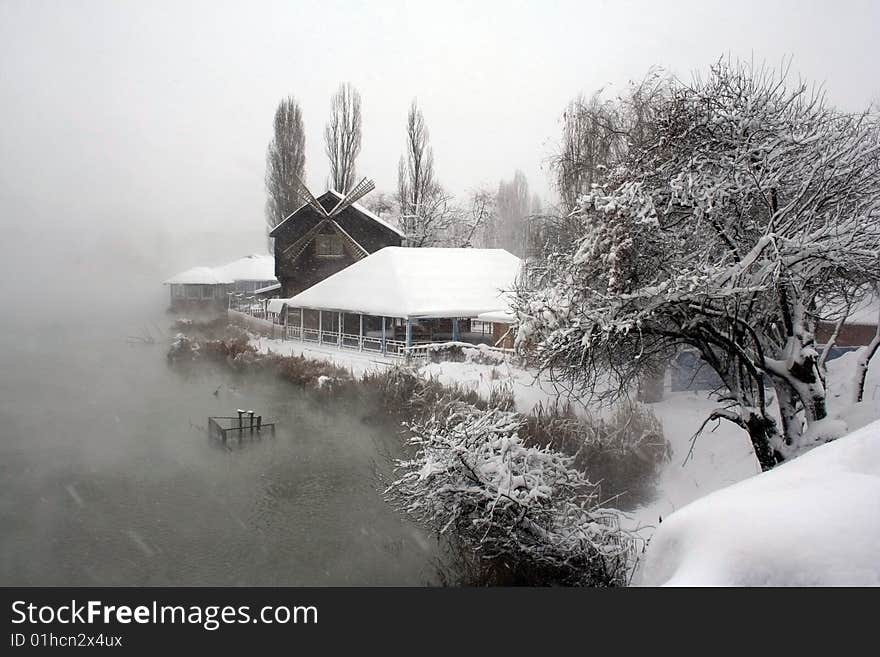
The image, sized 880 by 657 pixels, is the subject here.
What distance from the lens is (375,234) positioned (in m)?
24.9

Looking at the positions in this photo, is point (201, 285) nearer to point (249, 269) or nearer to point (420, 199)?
point (249, 269)

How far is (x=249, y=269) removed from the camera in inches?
1660

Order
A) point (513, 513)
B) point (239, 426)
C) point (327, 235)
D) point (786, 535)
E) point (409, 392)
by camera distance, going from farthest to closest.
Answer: point (327, 235), point (409, 392), point (239, 426), point (513, 513), point (786, 535)

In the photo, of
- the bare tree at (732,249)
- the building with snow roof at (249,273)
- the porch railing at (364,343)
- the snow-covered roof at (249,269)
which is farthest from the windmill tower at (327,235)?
the bare tree at (732,249)

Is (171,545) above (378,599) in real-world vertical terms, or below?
below

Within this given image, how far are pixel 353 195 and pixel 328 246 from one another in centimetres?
240

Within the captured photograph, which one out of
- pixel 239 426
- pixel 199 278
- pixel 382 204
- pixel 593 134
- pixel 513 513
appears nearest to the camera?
pixel 513 513

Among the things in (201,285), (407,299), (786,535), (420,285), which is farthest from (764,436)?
(201,285)

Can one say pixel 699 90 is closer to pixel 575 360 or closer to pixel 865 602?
pixel 575 360

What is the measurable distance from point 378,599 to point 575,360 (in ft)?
15.2

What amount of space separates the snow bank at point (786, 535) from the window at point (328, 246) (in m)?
23.3

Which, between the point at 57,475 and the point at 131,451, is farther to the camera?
the point at 131,451

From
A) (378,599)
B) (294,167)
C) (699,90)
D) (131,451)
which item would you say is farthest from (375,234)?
(378,599)

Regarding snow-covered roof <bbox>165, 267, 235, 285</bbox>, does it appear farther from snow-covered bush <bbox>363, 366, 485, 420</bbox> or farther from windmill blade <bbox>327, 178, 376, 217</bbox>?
snow-covered bush <bbox>363, 366, 485, 420</bbox>
